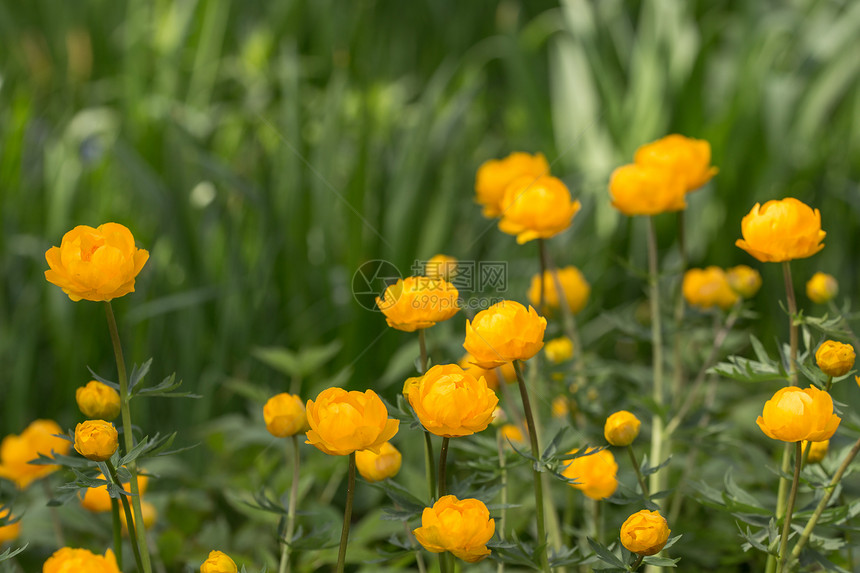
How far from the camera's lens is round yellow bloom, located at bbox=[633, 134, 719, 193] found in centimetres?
65

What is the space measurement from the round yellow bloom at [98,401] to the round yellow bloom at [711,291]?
57cm

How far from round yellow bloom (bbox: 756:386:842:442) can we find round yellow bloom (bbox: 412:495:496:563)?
0.55 ft

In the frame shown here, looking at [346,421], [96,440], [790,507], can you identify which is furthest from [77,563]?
[790,507]

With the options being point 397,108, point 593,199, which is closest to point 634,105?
point 593,199

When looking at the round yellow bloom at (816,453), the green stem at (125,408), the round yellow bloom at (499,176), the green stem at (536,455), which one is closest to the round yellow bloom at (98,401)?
the green stem at (125,408)

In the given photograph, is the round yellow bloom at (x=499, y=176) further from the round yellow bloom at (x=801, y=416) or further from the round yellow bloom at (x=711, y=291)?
the round yellow bloom at (x=801, y=416)

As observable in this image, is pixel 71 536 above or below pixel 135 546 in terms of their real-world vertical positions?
below

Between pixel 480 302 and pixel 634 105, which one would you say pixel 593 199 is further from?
pixel 480 302

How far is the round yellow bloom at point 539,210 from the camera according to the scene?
59cm

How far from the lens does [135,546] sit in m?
0.47

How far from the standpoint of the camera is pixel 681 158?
0.66 meters

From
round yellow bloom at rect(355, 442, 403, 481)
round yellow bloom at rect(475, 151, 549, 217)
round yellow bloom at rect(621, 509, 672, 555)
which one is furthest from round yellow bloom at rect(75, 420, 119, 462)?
round yellow bloom at rect(475, 151, 549, 217)

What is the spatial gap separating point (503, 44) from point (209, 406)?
1059 mm

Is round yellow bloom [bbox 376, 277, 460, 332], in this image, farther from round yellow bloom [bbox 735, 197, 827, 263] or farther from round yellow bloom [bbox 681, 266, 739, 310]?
round yellow bloom [bbox 681, 266, 739, 310]
